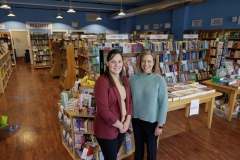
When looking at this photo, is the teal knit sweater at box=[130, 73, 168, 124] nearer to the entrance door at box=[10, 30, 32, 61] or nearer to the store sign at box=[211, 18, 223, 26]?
the store sign at box=[211, 18, 223, 26]

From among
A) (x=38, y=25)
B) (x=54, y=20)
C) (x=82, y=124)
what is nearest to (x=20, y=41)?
(x=38, y=25)

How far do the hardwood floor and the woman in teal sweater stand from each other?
39.3 inches

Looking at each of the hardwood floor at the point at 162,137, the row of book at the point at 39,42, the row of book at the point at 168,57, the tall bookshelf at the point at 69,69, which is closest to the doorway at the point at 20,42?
the row of book at the point at 39,42

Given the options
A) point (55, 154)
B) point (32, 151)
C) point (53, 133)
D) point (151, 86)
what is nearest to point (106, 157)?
point (151, 86)

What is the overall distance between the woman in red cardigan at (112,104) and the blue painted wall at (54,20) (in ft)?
39.5

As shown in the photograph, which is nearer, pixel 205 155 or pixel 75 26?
pixel 205 155

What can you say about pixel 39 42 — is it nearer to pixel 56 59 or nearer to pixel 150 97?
pixel 56 59

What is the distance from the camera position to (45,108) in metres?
4.48

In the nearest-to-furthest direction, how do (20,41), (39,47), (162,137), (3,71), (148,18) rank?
(162,137) → (3,71) → (39,47) → (148,18) → (20,41)

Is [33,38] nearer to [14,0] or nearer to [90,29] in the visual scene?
[14,0]

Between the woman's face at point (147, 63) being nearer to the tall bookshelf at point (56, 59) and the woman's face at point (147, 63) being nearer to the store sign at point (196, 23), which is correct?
the tall bookshelf at point (56, 59)

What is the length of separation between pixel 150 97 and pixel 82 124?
46.4 inches

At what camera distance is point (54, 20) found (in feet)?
40.2

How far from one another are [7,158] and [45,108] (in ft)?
6.32
